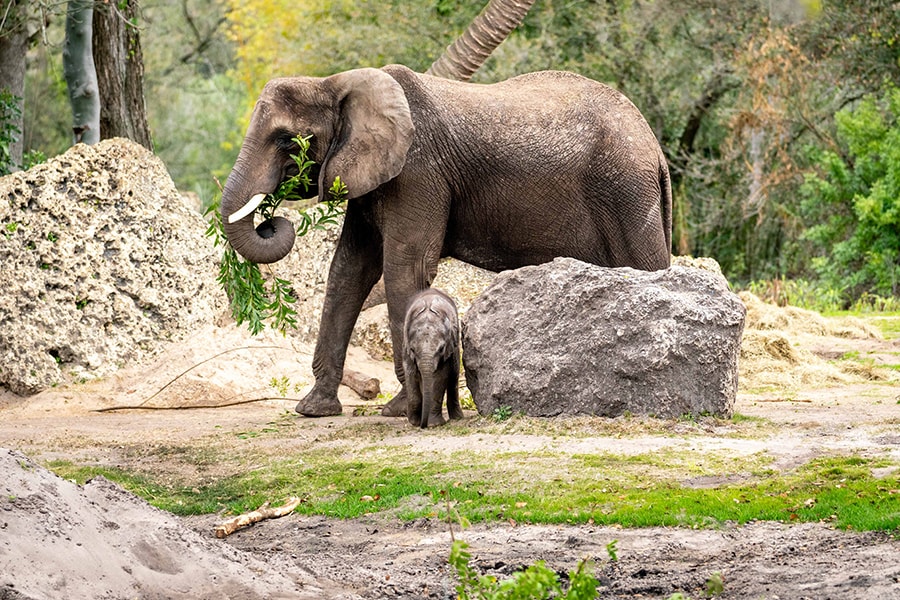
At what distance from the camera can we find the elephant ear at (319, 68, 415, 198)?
1060cm

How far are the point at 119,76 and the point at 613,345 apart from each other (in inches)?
370

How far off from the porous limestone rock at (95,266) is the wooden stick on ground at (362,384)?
1844 mm

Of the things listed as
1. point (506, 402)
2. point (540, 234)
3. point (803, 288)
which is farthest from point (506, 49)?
point (506, 402)

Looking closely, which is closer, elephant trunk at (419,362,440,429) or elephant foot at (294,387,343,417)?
elephant trunk at (419,362,440,429)

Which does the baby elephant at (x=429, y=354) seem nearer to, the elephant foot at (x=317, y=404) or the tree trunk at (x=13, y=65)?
the elephant foot at (x=317, y=404)

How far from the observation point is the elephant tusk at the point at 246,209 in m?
10.5

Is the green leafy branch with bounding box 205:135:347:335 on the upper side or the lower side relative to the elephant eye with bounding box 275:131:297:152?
lower

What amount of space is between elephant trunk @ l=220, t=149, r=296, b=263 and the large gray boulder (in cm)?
181

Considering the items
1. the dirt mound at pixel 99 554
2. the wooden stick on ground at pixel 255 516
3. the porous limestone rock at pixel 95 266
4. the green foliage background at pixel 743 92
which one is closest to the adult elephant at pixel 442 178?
the porous limestone rock at pixel 95 266

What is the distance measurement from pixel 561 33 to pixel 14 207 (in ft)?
52.6

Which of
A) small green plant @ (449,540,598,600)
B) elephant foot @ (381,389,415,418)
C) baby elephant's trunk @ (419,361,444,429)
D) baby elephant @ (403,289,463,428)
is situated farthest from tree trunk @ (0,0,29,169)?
small green plant @ (449,540,598,600)

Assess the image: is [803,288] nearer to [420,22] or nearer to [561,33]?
[561,33]

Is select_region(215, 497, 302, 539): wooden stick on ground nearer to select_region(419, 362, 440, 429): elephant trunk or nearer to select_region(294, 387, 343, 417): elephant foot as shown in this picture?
select_region(419, 362, 440, 429): elephant trunk

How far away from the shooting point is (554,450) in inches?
353
